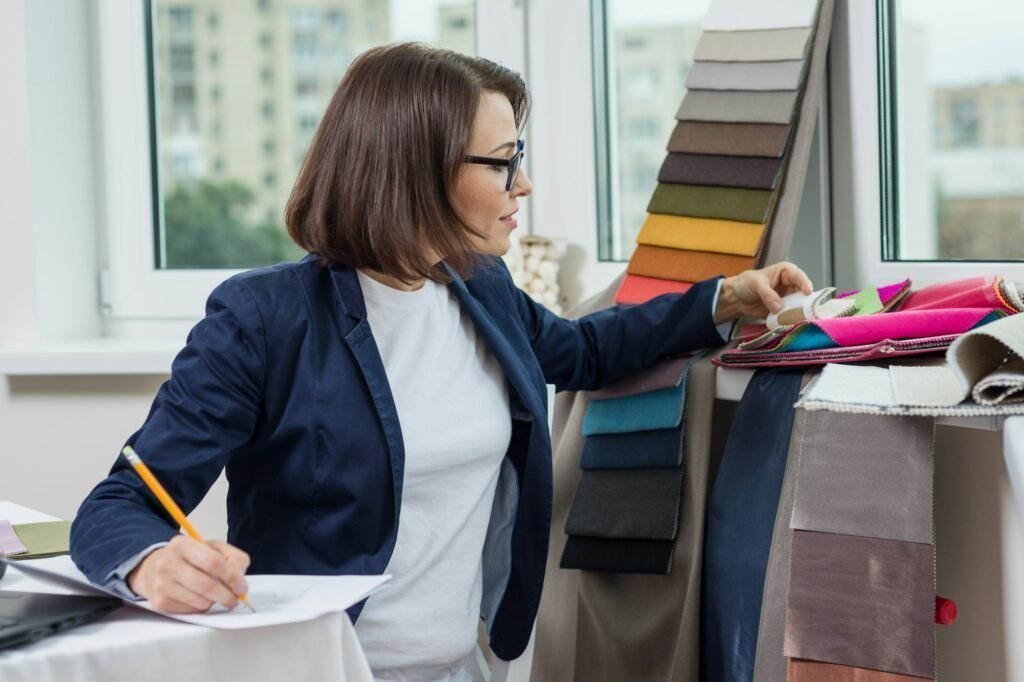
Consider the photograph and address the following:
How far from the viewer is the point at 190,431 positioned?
3.84ft

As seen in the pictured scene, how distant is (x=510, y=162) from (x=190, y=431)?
51cm

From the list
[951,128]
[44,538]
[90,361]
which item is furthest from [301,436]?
[951,128]

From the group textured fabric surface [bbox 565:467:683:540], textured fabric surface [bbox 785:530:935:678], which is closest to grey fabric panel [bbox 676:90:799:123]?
textured fabric surface [bbox 565:467:683:540]

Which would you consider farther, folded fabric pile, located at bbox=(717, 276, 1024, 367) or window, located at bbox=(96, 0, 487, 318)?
window, located at bbox=(96, 0, 487, 318)

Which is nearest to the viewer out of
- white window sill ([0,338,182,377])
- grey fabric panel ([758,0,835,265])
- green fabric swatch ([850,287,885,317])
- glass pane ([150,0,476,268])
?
green fabric swatch ([850,287,885,317])

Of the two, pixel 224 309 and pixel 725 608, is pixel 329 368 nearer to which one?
pixel 224 309

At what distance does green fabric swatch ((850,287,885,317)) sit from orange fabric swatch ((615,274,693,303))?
317mm

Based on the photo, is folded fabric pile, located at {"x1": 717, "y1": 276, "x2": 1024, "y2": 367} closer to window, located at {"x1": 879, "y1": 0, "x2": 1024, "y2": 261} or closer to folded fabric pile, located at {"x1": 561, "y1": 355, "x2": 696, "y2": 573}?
folded fabric pile, located at {"x1": 561, "y1": 355, "x2": 696, "y2": 573}

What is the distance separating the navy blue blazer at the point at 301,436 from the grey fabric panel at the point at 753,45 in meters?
0.60

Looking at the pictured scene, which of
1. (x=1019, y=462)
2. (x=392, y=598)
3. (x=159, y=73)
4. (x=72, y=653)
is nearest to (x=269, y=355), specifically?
(x=392, y=598)

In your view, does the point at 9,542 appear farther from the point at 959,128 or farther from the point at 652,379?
the point at 959,128

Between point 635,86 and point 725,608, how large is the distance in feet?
4.11

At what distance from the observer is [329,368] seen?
4.27 ft

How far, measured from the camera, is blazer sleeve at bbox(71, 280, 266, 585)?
1.03 meters
